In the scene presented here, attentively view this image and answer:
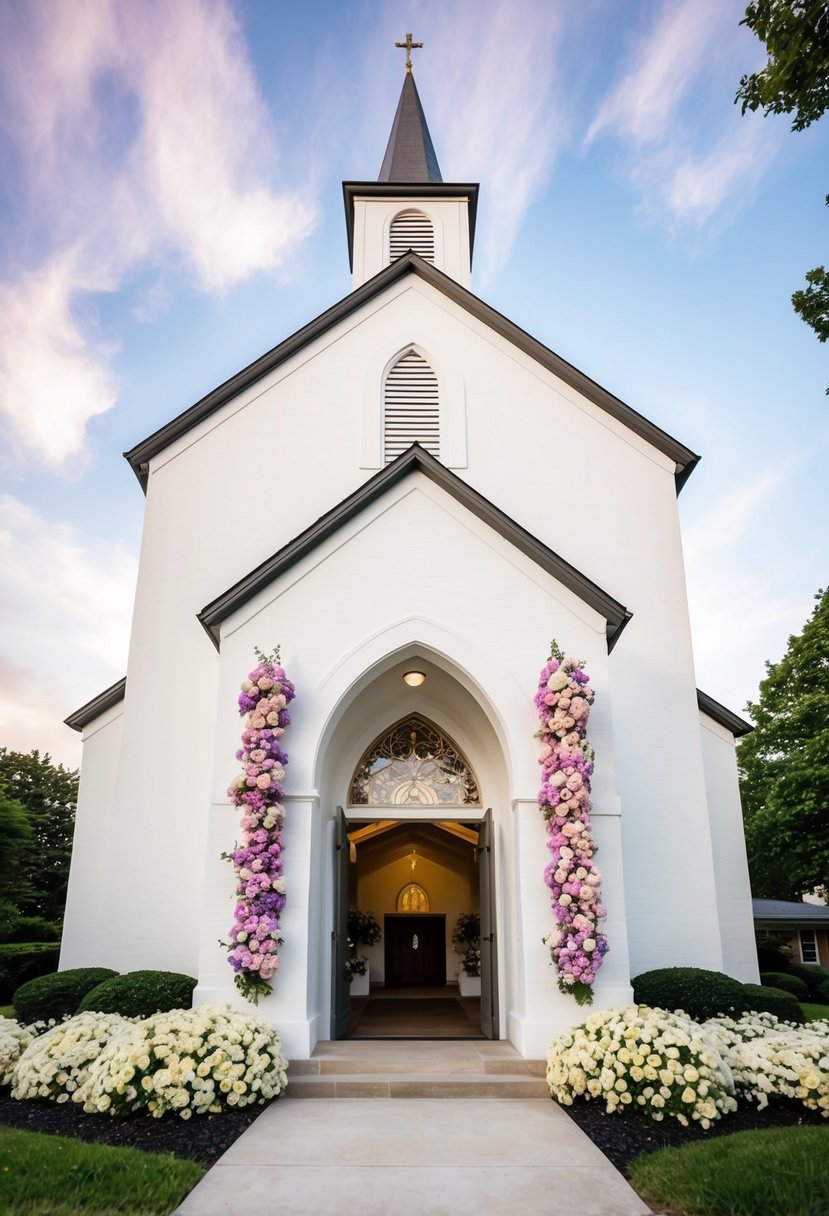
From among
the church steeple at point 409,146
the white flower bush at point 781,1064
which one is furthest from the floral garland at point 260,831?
the church steeple at point 409,146

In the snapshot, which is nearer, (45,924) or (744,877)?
(744,877)

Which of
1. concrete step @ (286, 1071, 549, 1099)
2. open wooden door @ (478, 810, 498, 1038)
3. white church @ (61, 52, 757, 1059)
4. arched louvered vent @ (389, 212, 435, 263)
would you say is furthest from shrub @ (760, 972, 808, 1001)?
arched louvered vent @ (389, 212, 435, 263)

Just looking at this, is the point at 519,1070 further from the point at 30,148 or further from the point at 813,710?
the point at 813,710

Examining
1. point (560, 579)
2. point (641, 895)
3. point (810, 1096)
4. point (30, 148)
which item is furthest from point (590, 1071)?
point (30, 148)

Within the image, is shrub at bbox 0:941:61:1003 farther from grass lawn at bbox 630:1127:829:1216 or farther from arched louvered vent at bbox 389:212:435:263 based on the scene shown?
arched louvered vent at bbox 389:212:435:263

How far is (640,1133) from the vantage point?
6.82 meters

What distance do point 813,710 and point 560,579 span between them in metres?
17.6

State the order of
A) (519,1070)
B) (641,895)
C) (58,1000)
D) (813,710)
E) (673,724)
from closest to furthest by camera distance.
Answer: (519,1070) → (58,1000) → (641,895) → (673,724) → (813,710)

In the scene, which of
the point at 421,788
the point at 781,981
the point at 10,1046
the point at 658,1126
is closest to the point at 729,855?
the point at 421,788

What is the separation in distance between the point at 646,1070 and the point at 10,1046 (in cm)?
605

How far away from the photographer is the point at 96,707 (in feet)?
42.8

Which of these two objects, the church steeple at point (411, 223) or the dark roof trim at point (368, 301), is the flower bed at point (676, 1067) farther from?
the church steeple at point (411, 223)

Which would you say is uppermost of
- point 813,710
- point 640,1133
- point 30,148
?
point 30,148

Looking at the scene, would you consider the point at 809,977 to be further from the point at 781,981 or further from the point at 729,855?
the point at 729,855
